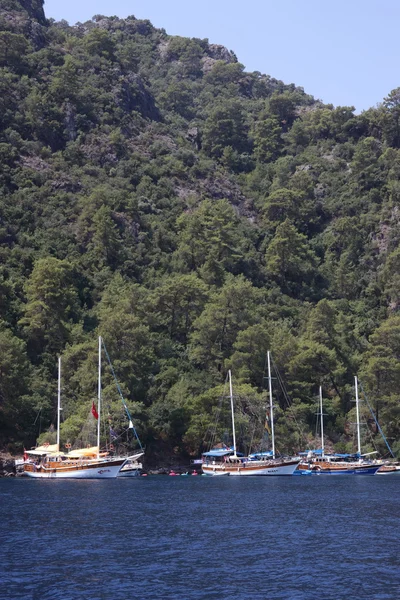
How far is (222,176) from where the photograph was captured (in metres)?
165

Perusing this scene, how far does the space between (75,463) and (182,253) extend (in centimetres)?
5027

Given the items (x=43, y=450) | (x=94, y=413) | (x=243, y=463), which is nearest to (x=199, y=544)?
(x=94, y=413)

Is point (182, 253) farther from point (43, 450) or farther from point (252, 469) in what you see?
point (43, 450)

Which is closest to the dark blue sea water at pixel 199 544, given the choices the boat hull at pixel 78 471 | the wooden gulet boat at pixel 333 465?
the boat hull at pixel 78 471

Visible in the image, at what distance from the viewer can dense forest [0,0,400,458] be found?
98062 millimetres

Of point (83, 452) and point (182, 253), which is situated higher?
point (182, 253)

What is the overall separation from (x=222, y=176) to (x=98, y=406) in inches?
3388

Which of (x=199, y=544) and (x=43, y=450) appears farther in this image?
(x=43, y=450)

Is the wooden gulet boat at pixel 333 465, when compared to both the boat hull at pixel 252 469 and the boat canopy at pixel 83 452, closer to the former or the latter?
the boat hull at pixel 252 469

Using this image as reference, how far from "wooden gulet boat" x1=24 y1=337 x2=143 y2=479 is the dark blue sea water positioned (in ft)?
46.8

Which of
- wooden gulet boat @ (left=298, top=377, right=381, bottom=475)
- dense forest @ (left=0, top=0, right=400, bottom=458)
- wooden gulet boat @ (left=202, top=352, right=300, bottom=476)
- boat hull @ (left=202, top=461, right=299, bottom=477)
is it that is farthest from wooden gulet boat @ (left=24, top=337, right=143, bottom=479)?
wooden gulet boat @ (left=298, top=377, right=381, bottom=475)

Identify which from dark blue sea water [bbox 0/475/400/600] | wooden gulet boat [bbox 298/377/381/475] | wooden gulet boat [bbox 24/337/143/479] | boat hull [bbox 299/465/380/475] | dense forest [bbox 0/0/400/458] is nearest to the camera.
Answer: dark blue sea water [bbox 0/475/400/600]

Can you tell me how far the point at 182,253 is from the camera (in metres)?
129

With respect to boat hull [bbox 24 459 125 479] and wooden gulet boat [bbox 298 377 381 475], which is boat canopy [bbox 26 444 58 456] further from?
wooden gulet boat [bbox 298 377 381 475]
